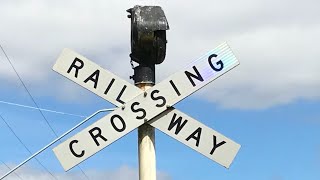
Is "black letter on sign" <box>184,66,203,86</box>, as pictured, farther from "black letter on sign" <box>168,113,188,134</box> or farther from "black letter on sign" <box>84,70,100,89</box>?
"black letter on sign" <box>84,70,100,89</box>

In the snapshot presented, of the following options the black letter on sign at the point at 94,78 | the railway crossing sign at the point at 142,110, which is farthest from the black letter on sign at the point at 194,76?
the black letter on sign at the point at 94,78

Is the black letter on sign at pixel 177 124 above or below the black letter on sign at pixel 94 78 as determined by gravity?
above

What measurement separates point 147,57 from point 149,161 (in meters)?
0.70

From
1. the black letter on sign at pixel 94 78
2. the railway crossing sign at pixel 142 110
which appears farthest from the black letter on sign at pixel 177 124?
the black letter on sign at pixel 94 78

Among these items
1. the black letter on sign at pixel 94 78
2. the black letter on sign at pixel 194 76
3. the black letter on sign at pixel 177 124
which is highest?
the black letter on sign at pixel 194 76

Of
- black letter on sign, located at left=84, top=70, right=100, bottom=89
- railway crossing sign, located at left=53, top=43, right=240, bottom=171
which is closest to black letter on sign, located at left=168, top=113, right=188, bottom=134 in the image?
railway crossing sign, located at left=53, top=43, right=240, bottom=171

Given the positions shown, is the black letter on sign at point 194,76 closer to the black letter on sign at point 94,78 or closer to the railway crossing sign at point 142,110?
the railway crossing sign at point 142,110

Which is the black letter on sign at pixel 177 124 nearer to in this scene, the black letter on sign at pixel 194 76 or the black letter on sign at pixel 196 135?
the black letter on sign at pixel 196 135

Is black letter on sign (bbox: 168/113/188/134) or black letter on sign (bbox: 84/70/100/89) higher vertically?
black letter on sign (bbox: 168/113/188/134)

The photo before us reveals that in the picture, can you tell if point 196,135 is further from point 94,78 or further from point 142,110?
point 94,78

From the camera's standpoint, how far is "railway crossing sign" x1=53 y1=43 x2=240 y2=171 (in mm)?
3352

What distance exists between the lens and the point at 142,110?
11.3ft

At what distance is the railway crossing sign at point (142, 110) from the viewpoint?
3352 mm

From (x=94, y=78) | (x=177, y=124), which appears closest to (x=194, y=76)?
(x=177, y=124)
